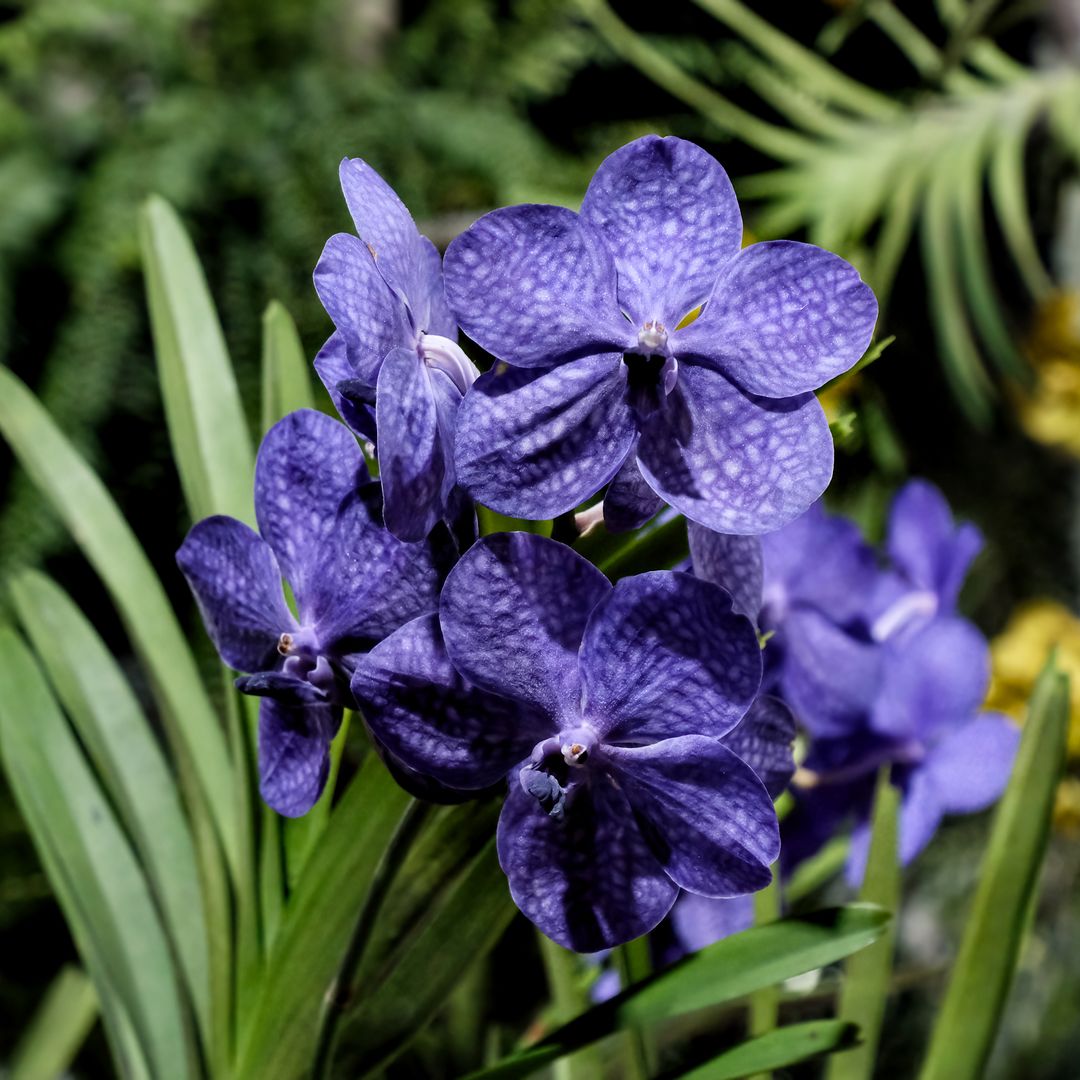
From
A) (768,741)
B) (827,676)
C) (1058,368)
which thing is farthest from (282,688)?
(1058,368)

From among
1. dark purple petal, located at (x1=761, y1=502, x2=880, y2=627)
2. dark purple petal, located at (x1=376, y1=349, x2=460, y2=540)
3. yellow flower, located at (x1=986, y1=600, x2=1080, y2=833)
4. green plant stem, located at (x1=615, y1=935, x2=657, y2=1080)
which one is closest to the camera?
dark purple petal, located at (x1=376, y1=349, x2=460, y2=540)

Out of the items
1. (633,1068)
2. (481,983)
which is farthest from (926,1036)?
(633,1068)

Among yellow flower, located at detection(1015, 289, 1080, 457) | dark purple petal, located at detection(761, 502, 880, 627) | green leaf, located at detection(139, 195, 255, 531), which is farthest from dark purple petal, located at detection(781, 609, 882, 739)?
yellow flower, located at detection(1015, 289, 1080, 457)

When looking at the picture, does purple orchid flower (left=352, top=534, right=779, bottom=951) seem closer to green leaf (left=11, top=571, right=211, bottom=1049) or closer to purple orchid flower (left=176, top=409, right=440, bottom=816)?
purple orchid flower (left=176, top=409, right=440, bottom=816)

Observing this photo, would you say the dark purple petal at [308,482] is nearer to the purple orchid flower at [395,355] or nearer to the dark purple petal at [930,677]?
the purple orchid flower at [395,355]

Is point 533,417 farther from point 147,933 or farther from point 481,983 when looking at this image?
point 481,983

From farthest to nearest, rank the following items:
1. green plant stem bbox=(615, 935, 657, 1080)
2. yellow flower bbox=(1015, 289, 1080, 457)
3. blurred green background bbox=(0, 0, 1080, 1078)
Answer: yellow flower bbox=(1015, 289, 1080, 457) < blurred green background bbox=(0, 0, 1080, 1078) < green plant stem bbox=(615, 935, 657, 1080)
